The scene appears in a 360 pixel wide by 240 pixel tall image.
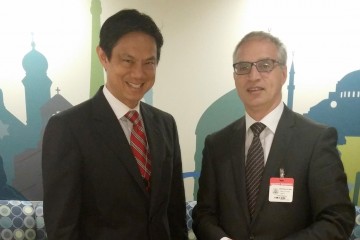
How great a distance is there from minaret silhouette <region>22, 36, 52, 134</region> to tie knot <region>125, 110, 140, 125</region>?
1.58 meters

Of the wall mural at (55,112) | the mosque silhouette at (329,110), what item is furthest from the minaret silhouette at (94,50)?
the mosque silhouette at (329,110)

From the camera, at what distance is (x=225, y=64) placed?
308cm

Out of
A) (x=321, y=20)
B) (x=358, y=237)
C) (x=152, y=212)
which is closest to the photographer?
(x=152, y=212)

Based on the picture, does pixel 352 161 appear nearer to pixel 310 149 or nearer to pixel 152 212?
pixel 310 149

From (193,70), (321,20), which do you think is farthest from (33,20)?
(321,20)

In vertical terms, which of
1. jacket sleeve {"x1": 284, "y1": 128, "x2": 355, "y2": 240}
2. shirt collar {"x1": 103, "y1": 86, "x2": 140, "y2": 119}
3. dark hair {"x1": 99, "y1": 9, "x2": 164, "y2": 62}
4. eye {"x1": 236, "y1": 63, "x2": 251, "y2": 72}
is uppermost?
dark hair {"x1": 99, "y1": 9, "x2": 164, "y2": 62}

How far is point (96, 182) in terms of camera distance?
158cm

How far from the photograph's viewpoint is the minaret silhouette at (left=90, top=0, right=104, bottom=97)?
9.83ft

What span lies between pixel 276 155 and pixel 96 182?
2.83 ft

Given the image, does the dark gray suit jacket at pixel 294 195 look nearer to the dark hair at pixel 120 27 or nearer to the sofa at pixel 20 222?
the dark hair at pixel 120 27

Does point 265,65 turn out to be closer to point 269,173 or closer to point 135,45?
point 269,173

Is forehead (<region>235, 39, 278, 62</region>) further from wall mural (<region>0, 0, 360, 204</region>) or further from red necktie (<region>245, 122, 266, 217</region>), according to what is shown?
wall mural (<region>0, 0, 360, 204</region>)

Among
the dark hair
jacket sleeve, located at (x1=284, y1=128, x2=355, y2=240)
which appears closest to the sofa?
jacket sleeve, located at (x1=284, y1=128, x2=355, y2=240)

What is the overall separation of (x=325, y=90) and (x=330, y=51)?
33 centimetres
